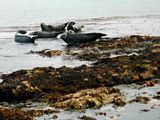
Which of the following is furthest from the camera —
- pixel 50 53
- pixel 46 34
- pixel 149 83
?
pixel 46 34

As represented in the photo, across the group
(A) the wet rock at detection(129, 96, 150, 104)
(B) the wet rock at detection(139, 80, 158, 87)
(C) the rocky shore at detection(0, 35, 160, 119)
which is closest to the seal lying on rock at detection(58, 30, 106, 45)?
(C) the rocky shore at detection(0, 35, 160, 119)

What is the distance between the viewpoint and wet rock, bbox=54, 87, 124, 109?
18.1m

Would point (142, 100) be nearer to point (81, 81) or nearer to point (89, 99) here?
point (89, 99)

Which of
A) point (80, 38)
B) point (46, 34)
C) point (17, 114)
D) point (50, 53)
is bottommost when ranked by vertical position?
point (46, 34)

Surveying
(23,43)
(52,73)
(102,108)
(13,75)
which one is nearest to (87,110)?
(102,108)

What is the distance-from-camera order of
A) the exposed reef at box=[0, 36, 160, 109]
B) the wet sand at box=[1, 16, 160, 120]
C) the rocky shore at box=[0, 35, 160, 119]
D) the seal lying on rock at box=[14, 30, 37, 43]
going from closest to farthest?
the wet sand at box=[1, 16, 160, 120]
the rocky shore at box=[0, 35, 160, 119]
the exposed reef at box=[0, 36, 160, 109]
the seal lying on rock at box=[14, 30, 37, 43]

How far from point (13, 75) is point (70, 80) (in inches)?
161

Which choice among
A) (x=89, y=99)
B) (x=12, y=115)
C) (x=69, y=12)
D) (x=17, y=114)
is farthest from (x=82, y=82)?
(x=69, y=12)

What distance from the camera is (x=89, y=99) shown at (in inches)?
725

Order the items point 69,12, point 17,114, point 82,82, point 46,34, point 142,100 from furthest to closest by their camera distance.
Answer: point 69,12 → point 46,34 → point 82,82 → point 142,100 → point 17,114

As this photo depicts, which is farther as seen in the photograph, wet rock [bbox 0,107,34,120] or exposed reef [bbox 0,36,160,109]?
exposed reef [bbox 0,36,160,109]

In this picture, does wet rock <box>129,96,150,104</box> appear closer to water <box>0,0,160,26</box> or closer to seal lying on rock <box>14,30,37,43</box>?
seal lying on rock <box>14,30,37,43</box>

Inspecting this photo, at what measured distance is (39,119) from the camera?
54.6ft

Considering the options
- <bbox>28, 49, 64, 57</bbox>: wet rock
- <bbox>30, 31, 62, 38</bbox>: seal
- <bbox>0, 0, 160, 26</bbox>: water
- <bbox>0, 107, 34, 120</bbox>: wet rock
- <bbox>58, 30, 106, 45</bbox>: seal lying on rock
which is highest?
<bbox>0, 107, 34, 120</bbox>: wet rock
